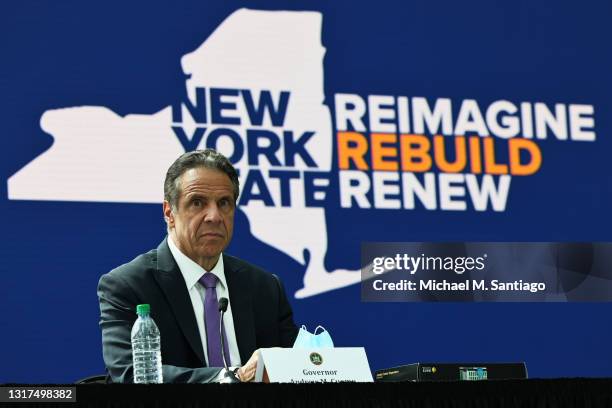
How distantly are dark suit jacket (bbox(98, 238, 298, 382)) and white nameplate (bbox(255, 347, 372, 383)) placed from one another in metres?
0.51

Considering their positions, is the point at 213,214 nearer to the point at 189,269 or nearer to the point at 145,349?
the point at 189,269

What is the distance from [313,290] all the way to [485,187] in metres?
0.95

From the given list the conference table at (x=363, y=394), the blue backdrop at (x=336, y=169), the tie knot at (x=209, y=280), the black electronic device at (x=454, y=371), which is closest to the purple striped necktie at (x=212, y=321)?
the tie knot at (x=209, y=280)

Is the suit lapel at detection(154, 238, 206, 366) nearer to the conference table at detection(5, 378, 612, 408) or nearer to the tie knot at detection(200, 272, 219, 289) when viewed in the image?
the tie knot at detection(200, 272, 219, 289)

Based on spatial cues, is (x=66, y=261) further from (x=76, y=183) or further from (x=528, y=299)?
(x=528, y=299)

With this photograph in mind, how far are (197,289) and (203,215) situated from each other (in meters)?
0.21

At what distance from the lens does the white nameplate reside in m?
2.15

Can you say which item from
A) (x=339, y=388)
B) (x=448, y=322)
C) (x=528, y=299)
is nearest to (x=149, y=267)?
(x=339, y=388)

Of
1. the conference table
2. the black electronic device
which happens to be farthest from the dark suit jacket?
the conference table

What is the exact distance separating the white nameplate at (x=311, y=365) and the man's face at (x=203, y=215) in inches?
28.9

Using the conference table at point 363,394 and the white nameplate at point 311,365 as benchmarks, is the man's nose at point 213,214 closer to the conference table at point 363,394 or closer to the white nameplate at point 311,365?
the white nameplate at point 311,365

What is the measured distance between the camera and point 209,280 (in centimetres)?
291

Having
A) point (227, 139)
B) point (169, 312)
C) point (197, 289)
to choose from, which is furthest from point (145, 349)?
point (227, 139)

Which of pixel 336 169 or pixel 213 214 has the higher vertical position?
pixel 336 169
